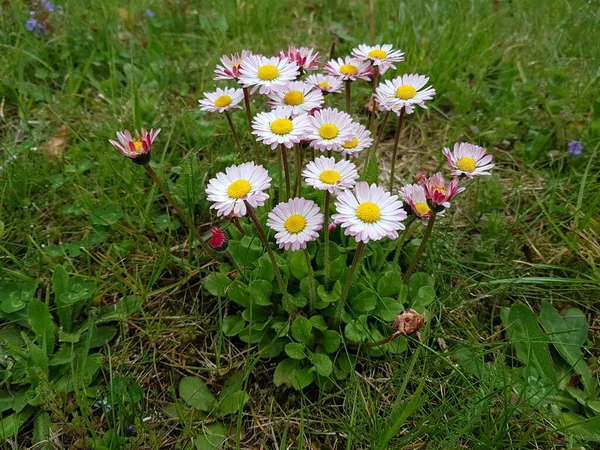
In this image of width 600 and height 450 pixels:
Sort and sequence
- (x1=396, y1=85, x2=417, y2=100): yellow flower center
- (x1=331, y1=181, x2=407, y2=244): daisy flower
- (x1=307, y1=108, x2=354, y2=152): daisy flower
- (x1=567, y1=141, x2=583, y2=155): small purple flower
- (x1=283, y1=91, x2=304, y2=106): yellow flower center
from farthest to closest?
(x1=567, y1=141, x2=583, y2=155): small purple flower
(x1=396, y1=85, x2=417, y2=100): yellow flower center
(x1=283, y1=91, x2=304, y2=106): yellow flower center
(x1=307, y1=108, x2=354, y2=152): daisy flower
(x1=331, y1=181, x2=407, y2=244): daisy flower

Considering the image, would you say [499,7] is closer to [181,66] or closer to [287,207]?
[181,66]

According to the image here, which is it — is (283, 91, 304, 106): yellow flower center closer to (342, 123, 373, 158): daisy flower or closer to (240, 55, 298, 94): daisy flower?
(240, 55, 298, 94): daisy flower

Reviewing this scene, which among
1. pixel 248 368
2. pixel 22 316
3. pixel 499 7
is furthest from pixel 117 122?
pixel 499 7

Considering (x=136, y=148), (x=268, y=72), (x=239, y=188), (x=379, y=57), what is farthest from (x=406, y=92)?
(x=136, y=148)

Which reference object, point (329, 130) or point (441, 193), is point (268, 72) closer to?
point (329, 130)

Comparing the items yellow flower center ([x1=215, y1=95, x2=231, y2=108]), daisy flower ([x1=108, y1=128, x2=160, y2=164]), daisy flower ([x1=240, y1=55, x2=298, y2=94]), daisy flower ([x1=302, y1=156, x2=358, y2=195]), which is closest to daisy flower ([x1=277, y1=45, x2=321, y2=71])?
daisy flower ([x1=240, y1=55, x2=298, y2=94])

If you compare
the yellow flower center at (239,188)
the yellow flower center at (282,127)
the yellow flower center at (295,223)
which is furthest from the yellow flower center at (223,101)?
the yellow flower center at (295,223)
